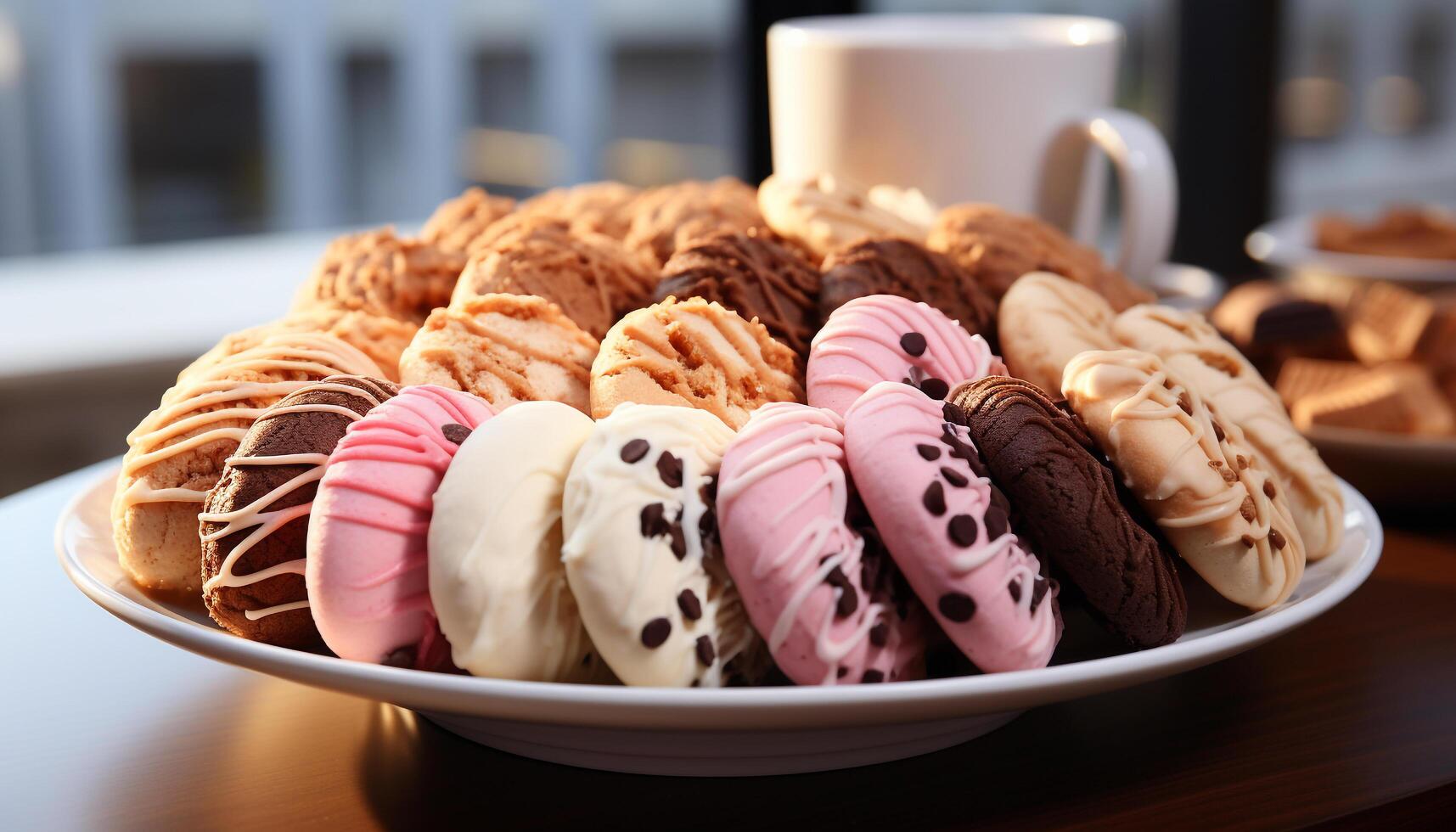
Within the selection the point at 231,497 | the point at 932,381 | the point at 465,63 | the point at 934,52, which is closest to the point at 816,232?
the point at 932,381

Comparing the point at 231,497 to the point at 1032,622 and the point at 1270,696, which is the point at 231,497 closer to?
the point at 1032,622

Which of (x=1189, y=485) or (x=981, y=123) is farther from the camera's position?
(x=981, y=123)

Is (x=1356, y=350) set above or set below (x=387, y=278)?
below

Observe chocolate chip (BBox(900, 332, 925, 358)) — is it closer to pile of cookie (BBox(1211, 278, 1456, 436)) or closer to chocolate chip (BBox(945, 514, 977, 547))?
chocolate chip (BBox(945, 514, 977, 547))

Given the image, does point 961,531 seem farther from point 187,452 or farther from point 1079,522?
point 187,452

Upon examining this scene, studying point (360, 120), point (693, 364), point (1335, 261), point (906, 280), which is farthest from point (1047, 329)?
point (360, 120)

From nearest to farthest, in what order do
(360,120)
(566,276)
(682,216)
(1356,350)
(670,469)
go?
1. (670,469)
2. (566,276)
3. (682,216)
4. (1356,350)
5. (360,120)
